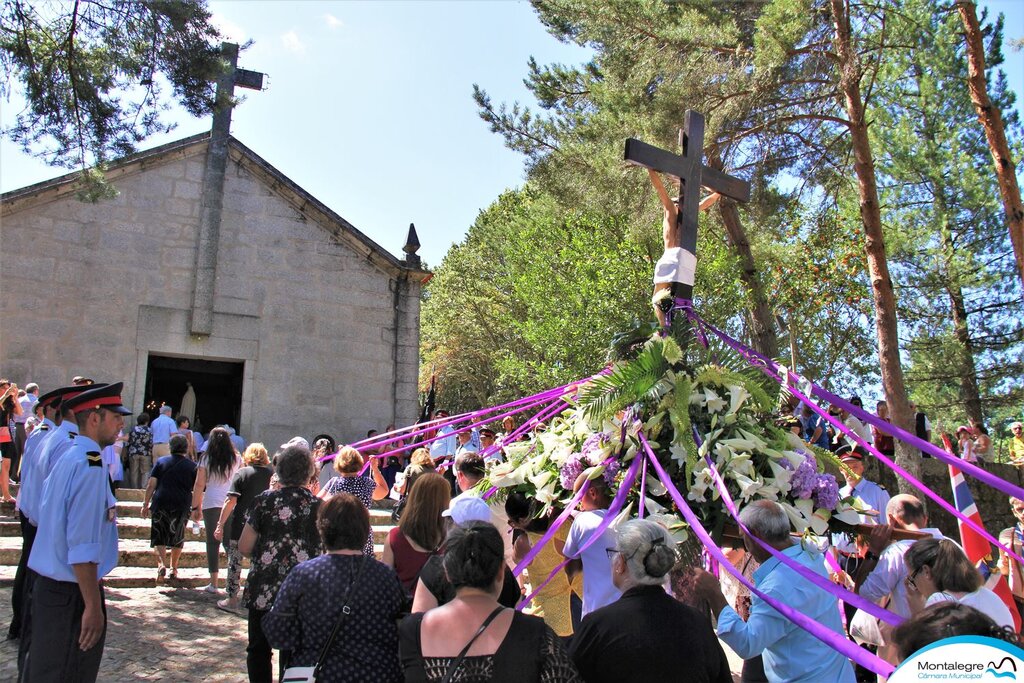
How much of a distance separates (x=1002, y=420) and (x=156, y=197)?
81.6ft

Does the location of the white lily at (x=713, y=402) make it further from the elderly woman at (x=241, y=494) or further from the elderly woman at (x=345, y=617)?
the elderly woman at (x=241, y=494)

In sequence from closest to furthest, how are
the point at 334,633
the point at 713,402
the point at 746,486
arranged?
the point at 334,633, the point at 746,486, the point at 713,402

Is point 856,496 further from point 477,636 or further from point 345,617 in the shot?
point 345,617

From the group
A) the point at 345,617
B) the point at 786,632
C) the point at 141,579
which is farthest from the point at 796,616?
the point at 141,579

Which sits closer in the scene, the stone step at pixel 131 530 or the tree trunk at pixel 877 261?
the stone step at pixel 131 530

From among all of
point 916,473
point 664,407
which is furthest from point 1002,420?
point 664,407

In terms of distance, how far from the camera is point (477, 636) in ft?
9.90

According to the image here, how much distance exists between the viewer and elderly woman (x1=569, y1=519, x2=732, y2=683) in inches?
119

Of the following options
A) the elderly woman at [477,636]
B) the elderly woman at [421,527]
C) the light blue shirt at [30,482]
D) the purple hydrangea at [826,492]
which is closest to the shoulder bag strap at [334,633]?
the elderly woman at [477,636]

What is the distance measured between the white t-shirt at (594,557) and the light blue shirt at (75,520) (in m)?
2.28

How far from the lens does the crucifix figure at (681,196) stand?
4.97 metres

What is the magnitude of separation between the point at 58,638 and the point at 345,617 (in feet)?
5.47

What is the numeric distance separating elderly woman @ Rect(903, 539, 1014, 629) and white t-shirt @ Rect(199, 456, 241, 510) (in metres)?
6.54

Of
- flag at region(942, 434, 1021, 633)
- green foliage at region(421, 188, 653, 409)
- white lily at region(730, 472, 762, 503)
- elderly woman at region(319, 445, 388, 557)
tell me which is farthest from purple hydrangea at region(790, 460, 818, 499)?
green foliage at region(421, 188, 653, 409)
